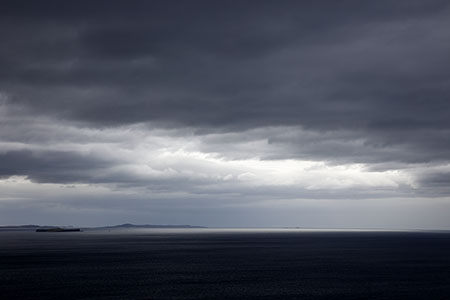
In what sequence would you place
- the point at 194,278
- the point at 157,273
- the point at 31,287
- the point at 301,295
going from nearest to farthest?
the point at 301,295 < the point at 31,287 < the point at 194,278 < the point at 157,273

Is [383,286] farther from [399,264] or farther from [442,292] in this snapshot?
[399,264]

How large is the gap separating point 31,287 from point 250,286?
46.1 meters

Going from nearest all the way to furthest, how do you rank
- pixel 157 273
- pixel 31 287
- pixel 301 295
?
pixel 301 295, pixel 31 287, pixel 157 273

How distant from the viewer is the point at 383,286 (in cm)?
10244

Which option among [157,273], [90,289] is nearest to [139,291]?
[90,289]

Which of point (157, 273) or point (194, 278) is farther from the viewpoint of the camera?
point (157, 273)

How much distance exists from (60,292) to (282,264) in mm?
78003

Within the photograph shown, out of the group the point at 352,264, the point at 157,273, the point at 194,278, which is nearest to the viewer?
the point at 194,278

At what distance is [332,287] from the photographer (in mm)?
100688

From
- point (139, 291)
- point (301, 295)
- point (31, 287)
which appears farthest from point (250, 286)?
point (31, 287)

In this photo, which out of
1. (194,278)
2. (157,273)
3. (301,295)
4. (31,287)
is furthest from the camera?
(157,273)

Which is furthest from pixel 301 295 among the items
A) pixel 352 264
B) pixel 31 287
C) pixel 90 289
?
pixel 352 264

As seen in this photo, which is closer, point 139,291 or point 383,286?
point 139,291

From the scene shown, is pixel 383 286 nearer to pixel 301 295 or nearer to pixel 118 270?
pixel 301 295
